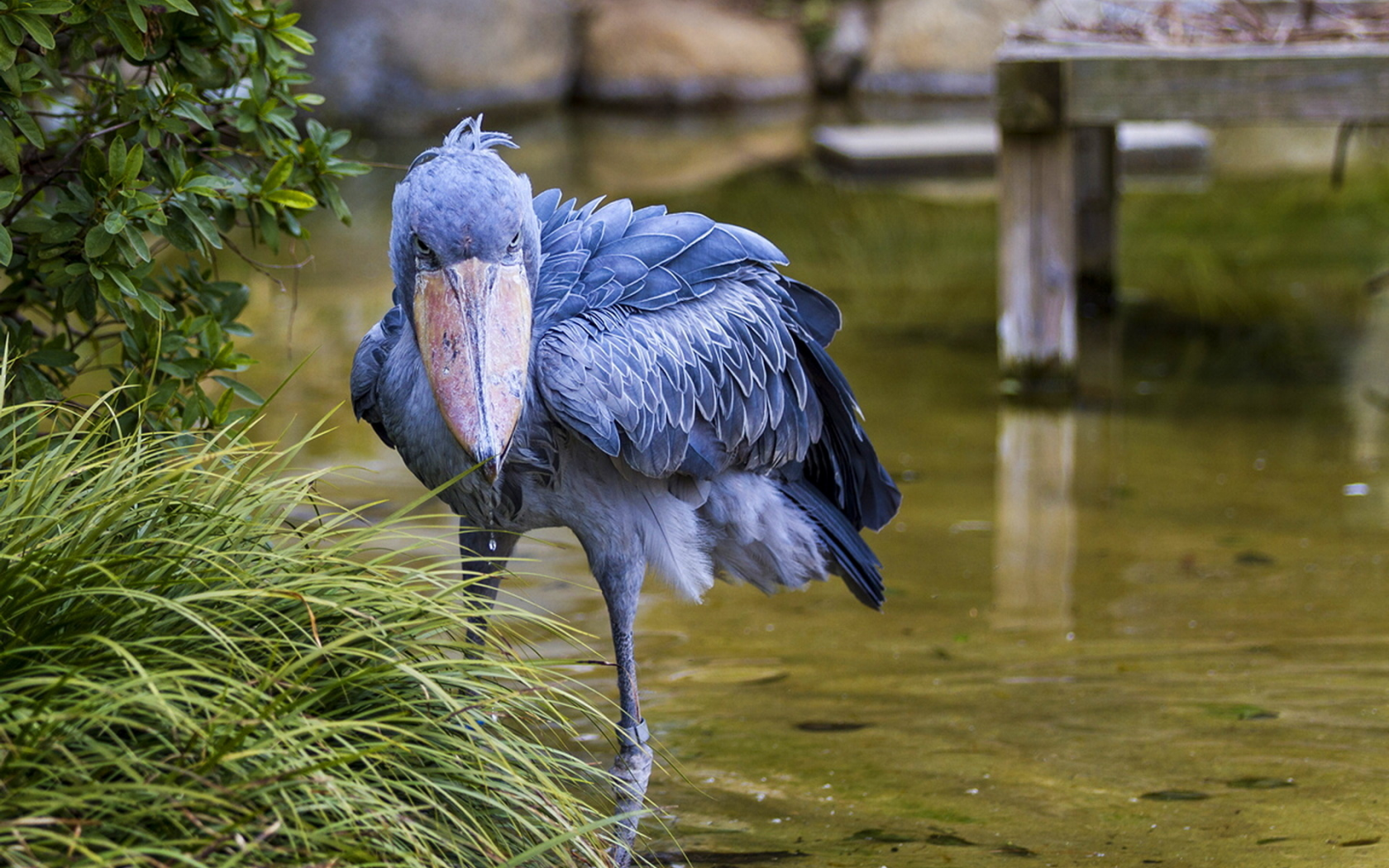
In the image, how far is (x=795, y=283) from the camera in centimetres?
334

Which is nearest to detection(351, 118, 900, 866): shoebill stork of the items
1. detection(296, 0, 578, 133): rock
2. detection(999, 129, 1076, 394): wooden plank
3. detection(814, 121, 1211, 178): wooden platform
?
detection(999, 129, 1076, 394): wooden plank

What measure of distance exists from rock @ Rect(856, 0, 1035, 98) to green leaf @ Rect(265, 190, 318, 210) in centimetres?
1368

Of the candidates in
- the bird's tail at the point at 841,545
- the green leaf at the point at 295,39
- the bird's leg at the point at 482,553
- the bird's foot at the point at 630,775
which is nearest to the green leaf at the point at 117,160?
the green leaf at the point at 295,39

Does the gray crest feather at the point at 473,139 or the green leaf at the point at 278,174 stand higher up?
the gray crest feather at the point at 473,139

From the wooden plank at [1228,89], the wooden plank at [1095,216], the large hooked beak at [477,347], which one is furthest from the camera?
the wooden plank at [1095,216]

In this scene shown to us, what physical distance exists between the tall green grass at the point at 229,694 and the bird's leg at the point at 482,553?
257mm

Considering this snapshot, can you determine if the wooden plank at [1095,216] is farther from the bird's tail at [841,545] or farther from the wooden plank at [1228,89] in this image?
the bird's tail at [841,545]

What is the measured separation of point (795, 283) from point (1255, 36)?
11.7 feet

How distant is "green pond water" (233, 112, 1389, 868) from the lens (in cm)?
301

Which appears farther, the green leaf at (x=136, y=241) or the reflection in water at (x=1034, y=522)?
the reflection in water at (x=1034, y=522)

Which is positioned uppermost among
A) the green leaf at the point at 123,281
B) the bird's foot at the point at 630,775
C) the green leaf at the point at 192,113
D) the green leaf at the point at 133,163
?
the green leaf at the point at 192,113

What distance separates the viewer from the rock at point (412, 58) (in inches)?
573

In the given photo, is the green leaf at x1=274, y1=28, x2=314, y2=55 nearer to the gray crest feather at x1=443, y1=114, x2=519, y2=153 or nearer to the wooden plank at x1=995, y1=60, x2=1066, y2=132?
the gray crest feather at x1=443, y1=114, x2=519, y2=153

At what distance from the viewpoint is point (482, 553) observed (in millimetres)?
2955
